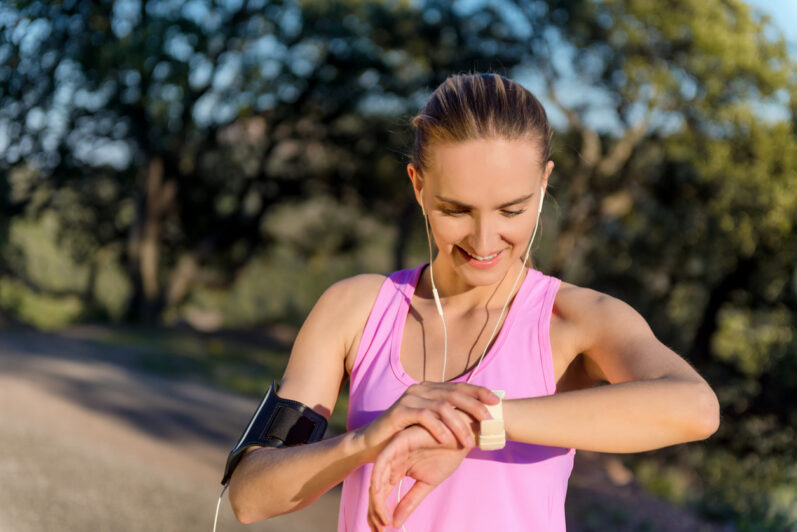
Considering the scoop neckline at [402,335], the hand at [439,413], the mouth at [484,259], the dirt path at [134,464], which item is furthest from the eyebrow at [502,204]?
the dirt path at [134,464]

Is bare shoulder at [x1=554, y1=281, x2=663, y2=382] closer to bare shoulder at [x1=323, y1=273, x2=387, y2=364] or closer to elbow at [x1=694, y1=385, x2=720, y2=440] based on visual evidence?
elbow at [x1=694, y1=385, x2=720, y2=440]

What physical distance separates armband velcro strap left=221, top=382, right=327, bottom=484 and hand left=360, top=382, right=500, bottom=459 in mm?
234

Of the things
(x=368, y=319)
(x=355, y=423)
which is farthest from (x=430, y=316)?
(x=355, y=423)

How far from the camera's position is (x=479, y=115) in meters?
1.67

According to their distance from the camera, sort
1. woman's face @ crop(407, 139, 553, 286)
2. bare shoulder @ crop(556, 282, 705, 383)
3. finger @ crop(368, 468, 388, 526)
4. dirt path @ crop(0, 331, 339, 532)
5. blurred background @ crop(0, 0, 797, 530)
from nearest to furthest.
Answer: finger @ crop(368, 468, 388, 526) → bare shoulder @ crop(556, 282, 705, 383) → woman's face @ crop(407, 139, 553, 286) → dirt path @ crop(0, 331, 339, 532) → blurred background @ crop(0, 0, 797, 530)

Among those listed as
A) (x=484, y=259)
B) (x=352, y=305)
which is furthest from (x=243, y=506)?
(x=484, y=259)

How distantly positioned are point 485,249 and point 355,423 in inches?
17.6

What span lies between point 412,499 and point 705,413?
21.6 inches

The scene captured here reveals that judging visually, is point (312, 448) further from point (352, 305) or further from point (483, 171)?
point (483, 171)

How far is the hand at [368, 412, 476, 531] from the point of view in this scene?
1.43 meters

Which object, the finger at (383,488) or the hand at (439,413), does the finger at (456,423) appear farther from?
the finger at (383,488)

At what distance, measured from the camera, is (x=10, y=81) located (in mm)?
13508

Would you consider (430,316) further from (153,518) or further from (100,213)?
(100,213)

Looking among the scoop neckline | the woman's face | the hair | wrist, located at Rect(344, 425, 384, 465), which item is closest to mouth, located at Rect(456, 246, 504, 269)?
the woman's face
